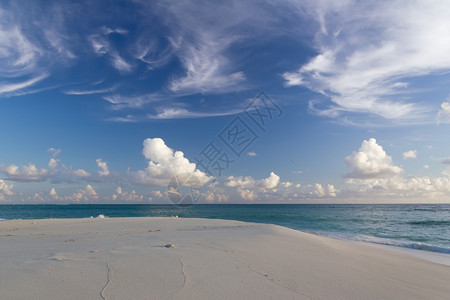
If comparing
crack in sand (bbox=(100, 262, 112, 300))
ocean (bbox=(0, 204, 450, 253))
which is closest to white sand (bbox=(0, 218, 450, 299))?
crack in sand (bbox=(100, 262, 112, 300))

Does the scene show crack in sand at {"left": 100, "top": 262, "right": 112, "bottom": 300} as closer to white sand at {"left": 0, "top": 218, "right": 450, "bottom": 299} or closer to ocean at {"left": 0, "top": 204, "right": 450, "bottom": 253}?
white sand at {"left": 0, "top": 218, "right": 450, "bottom": 299}

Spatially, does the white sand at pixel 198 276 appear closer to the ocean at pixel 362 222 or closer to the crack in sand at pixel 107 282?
the crack in sand at pixel 107 282

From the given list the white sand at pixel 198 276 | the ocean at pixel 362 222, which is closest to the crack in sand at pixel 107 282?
the white sand at pixel 198 276

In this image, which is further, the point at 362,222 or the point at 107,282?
the point at 362,222

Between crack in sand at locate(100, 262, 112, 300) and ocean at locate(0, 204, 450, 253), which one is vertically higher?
crack in sand at locate(100, 262, 112, 300)

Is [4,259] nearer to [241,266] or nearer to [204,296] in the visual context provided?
[204,296]

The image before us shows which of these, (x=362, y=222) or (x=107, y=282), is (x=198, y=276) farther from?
(x=362, y=222)

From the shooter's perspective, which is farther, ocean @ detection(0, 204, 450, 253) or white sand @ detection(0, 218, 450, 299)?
ocean @ detection(0, 204, 450, 253)

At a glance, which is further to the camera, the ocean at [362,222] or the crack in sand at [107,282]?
the ocean at [362,222]

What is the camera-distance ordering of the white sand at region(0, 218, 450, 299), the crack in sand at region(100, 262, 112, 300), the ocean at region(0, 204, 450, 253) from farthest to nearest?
the ocean at region(0, 204, 450, 253) < the white sand at region(0, 218, 450, 299) < the crack in sand at region(100, 262, 112, 300)

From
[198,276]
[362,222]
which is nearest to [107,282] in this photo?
[198,276]

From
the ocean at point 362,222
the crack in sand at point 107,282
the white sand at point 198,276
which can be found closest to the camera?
the crack in sand at point 107,282

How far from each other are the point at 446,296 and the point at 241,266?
4873 mm

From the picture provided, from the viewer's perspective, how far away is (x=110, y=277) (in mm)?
4980
